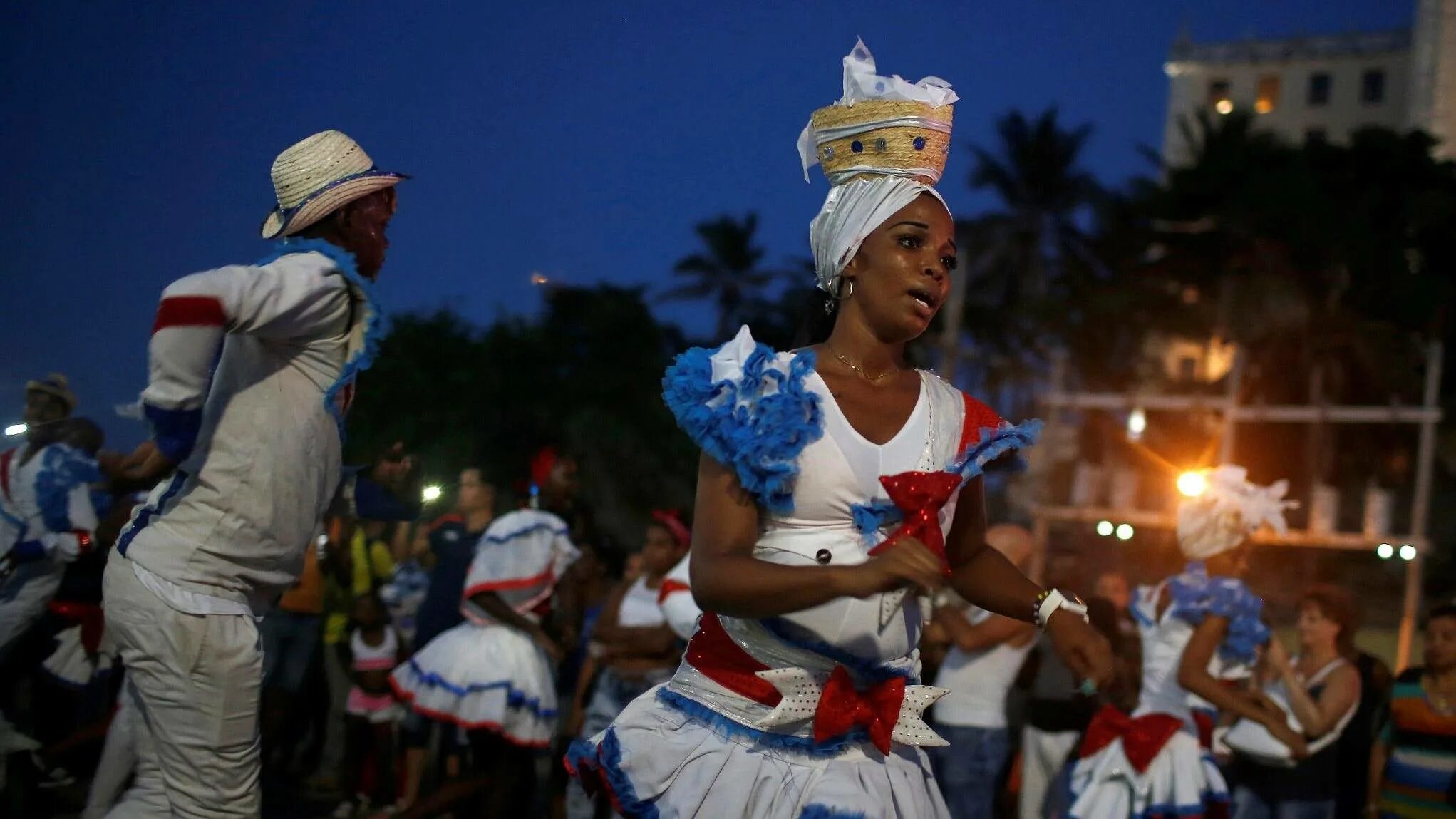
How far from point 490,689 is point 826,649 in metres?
4.56

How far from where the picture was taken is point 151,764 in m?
3.75

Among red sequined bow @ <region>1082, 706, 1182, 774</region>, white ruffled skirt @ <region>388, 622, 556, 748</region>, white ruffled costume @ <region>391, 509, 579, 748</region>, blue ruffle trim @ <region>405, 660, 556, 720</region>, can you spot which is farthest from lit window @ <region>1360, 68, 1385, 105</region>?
blue ruffle trim @ <region>405, 660, 556, 720</region>

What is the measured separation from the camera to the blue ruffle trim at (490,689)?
736cm

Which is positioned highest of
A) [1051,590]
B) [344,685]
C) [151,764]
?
[1051,590]

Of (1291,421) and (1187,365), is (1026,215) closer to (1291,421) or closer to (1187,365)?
(1187,365)

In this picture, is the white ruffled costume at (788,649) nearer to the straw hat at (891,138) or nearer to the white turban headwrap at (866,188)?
the white turban headwrap at (866,188)

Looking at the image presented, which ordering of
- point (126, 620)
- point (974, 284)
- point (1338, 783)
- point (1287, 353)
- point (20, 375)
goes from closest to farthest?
point (126, 620) < point (20, 375) < point (1338, 783) < point (1287, 353) < point (974, 284)

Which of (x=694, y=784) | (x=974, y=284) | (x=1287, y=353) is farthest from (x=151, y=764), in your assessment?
(x=974, y=284)

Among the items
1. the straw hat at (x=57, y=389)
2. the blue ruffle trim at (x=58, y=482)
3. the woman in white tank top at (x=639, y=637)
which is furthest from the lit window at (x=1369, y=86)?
the blue ruffle trim at (x=58, y=482)

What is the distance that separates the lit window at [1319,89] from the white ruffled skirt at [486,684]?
2709 inches

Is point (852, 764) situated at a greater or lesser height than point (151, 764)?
greater

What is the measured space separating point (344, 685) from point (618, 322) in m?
21.0

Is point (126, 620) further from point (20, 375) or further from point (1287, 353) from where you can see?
point (1287, 353)

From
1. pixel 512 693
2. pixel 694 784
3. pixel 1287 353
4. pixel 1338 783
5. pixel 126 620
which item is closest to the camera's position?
pixel 694 784
